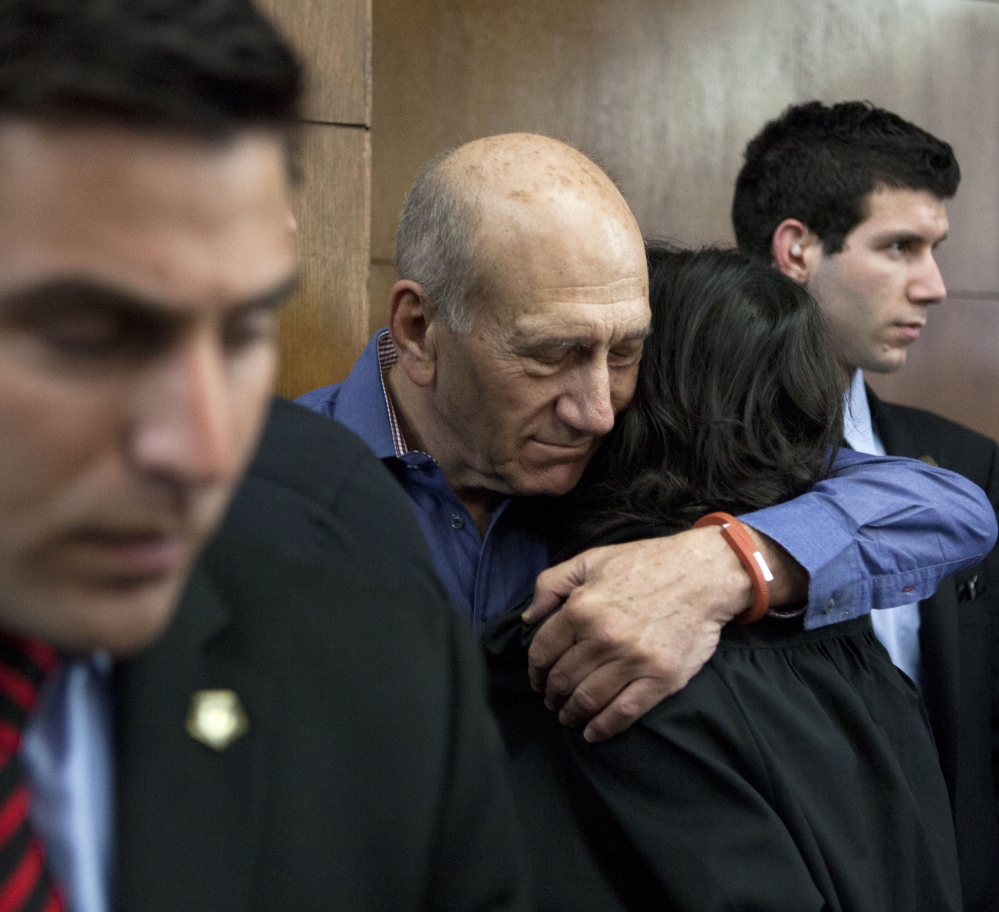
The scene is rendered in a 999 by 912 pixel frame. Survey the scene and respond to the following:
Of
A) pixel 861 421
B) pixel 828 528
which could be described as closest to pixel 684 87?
pixel 861 421

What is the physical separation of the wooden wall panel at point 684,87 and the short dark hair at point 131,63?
2321 mm

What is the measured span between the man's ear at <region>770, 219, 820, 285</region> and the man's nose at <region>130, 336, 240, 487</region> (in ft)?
8.14

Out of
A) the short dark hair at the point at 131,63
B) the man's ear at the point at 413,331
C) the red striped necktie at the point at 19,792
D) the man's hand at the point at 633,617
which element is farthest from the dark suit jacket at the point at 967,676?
the short dark hair at the point at 131,63

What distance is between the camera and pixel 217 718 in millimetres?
844

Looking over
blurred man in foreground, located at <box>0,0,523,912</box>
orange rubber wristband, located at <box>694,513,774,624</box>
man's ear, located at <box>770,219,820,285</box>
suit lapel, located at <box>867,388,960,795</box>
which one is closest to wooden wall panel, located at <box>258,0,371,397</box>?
orange rubber wristband, located at <box>694,513,774,624</box>

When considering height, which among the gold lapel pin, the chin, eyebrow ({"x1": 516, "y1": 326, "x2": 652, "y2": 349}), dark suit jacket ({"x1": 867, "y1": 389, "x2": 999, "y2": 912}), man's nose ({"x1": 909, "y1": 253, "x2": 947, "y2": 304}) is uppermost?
eyebrow ({"x1": 516, "y1": 326, "x2": 652, "y2": 349})

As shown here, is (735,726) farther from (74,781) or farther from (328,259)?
(328,259)

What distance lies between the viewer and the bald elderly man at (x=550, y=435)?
147 cm

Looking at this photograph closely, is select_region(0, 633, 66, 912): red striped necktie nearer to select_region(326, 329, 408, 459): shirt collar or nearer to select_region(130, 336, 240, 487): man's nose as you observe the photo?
select_region(130, 336, 240, 487): man's nose

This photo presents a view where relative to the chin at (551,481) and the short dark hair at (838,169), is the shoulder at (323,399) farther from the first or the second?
the short dark hair at (838,169)

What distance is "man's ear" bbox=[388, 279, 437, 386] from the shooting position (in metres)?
1.87

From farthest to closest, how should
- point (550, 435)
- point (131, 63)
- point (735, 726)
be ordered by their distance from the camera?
point (550, 435) < point (735, 726) < point (131, 63)

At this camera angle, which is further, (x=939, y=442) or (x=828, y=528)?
(x=939, y=442)

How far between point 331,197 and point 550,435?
73 centimetres
